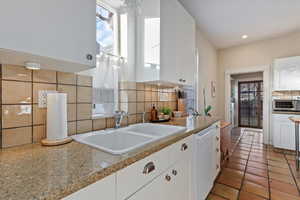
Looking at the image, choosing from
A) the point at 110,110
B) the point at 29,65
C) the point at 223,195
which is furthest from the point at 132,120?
the point at 223,195

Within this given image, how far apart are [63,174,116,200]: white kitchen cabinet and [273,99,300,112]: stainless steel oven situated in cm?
405

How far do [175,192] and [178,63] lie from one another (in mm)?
1344

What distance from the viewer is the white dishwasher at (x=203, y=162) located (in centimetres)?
137

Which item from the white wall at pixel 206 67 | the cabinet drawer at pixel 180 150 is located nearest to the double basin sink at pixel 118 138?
the cabinet drawer at pixel 180 150

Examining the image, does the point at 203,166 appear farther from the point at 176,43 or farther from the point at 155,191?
the point at 176,43

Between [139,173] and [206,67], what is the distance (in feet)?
11.0

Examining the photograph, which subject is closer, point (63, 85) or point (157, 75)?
point (63, 85)

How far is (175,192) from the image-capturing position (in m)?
1.08

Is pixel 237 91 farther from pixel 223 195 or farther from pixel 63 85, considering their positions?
pixel 63 85

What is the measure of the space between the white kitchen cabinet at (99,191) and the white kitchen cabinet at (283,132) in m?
3.96

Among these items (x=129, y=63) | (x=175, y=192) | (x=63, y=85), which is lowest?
(x=175, y=192)

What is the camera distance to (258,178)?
2.07 meters

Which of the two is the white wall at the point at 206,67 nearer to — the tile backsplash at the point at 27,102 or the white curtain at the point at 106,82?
the white curtain at the point at 106,82

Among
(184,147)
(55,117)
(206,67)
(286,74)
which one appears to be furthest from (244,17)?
(55,117)
